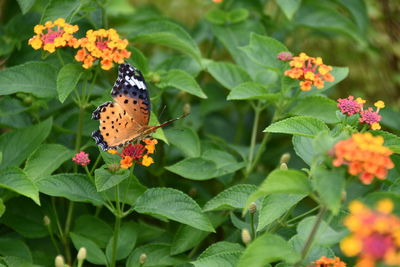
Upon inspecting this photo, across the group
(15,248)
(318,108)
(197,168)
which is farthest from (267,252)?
(15,248)

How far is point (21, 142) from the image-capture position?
2.19 m

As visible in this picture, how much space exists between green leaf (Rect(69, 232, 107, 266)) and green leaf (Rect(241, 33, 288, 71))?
0.88 meters

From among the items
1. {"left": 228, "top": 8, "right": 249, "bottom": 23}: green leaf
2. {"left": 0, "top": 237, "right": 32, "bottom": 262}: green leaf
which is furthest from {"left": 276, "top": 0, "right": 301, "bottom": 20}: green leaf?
{"left": 0, "top": 237, "right": 32, "bottom": 262}: green leaf

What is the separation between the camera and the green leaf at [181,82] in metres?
2.17

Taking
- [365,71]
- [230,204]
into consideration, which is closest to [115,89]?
[230,204]

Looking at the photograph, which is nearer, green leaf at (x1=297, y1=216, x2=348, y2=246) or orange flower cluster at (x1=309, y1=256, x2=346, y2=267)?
green leaf at (x1=297, y1=216, x2=348, y2=246)

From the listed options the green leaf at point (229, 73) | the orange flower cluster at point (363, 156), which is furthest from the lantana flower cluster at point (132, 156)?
the green leaf at point (229, 73)

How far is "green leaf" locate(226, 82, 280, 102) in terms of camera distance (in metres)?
2.13

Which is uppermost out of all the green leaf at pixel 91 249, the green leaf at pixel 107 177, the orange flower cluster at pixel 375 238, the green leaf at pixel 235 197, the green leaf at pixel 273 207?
the orange flower cluster at pixel 375 238

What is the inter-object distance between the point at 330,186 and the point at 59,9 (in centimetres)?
131

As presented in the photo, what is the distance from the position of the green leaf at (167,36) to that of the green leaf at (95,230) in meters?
0.71

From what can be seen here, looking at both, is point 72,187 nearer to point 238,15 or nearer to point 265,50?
point 265,50

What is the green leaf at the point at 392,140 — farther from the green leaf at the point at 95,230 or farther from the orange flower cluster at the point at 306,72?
the green leaf at the point at 95,230

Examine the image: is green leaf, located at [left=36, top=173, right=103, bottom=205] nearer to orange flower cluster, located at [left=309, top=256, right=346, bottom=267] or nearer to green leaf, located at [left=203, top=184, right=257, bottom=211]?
green leaf, located at [left=203, top=184, right=257, bottom=211]
